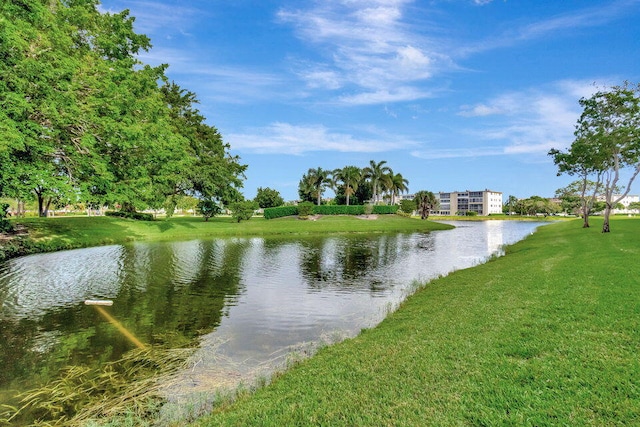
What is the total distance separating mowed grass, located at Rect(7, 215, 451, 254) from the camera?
115 feet

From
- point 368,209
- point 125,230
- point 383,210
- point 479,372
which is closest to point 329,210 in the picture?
point 368,209

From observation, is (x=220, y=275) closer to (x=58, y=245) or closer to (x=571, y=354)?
(x=571, y=354)

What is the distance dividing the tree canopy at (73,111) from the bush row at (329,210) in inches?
1832

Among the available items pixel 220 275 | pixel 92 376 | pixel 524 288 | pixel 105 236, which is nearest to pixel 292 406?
pixel 92 376

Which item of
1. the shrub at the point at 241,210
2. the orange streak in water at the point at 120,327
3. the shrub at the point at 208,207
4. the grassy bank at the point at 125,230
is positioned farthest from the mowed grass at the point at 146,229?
the orange streak in water at the point at 120,327

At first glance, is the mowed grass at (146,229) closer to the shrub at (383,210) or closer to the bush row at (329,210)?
the bush row at (329,210)

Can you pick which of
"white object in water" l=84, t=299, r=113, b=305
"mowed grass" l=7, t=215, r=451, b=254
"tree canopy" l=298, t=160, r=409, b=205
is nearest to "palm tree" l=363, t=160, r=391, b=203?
"tree canopy" l=298, t=160, r=409, b=205

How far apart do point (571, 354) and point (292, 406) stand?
597 centimetres

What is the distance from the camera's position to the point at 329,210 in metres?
84.0

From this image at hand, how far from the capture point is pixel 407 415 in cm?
551

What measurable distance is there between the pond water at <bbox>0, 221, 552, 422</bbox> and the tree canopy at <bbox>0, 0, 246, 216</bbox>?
6.05m

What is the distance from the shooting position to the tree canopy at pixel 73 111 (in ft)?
67.2

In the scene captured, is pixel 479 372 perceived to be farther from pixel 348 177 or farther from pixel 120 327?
pixel 348 177

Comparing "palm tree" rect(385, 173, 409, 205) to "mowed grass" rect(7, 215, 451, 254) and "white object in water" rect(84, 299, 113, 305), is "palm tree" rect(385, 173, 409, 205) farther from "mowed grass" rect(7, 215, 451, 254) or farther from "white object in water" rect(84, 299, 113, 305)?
"white object in water" rect(84, 299, 113, 305)
